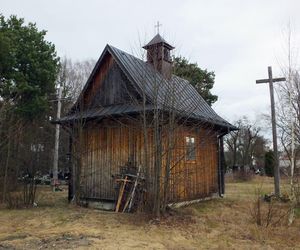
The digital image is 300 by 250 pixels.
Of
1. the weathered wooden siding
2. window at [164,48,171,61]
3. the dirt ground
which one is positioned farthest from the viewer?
window at [164,48,171,61]

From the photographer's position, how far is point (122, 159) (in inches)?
536

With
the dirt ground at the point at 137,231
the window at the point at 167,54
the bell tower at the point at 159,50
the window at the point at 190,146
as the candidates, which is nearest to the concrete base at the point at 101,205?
the dirt ground at the point at 137,231

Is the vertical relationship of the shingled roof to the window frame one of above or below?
above

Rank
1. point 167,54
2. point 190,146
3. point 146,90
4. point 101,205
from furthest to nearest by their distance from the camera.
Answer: point 167,54, point 190,146, point 101,205, point 146,90

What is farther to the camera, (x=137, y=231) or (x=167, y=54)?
(x=167, y=54)

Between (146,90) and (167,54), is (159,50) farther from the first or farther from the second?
(146,90)

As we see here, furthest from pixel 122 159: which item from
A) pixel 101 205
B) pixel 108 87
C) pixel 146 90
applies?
pixel 108 87

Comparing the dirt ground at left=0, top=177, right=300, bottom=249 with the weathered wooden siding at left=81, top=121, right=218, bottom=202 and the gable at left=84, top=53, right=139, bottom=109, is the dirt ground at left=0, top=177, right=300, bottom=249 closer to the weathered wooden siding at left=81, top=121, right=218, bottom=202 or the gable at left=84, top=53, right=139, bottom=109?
the weathered wooden siding at left=81, top=121, right=218, bottom=202

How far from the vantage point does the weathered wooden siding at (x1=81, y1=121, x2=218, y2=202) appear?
526 inches

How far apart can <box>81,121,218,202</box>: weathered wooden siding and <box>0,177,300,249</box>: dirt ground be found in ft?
5.03

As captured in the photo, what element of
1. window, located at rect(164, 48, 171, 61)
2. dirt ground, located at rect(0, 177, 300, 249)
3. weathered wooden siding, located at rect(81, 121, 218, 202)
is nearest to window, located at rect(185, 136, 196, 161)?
weathered wooden siding, located at rect(81, 121, 218, 202)

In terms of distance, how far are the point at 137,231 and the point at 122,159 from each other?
465 cm

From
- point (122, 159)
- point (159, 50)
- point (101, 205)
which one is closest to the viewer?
point (122, 159)

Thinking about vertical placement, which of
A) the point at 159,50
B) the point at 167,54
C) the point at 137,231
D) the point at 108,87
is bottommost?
the point at 137,231
